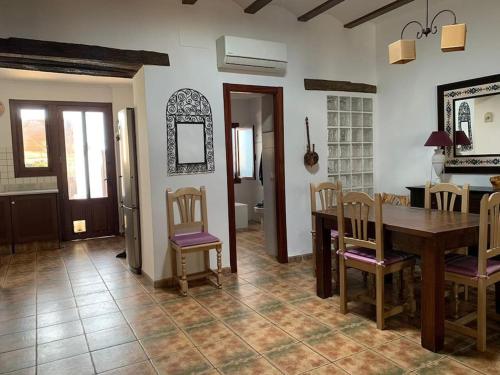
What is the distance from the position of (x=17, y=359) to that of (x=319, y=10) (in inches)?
163

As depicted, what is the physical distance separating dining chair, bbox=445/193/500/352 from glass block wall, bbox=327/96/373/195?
242 cm

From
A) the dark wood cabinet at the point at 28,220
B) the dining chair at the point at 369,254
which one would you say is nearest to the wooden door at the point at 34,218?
the dark wood cabinet at the point at 28,220

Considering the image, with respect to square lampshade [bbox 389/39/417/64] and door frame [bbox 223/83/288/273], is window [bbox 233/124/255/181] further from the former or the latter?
square lampshade [bbox 389/39/417/64]

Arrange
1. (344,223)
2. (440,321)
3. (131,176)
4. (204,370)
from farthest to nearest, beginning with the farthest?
1. (131,176)
2. (344,223)
3. (440,321)
4. (204,370)

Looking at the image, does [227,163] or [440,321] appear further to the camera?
[227,163]

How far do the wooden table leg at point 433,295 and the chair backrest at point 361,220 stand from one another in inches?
13.0

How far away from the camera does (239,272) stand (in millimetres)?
4223

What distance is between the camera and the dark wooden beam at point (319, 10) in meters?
3.92

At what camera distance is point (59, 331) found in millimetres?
2895

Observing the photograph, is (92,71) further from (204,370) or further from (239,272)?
(204,370)

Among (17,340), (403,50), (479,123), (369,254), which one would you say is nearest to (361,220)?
(369,254)

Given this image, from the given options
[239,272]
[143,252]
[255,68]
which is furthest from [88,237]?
[255,68]

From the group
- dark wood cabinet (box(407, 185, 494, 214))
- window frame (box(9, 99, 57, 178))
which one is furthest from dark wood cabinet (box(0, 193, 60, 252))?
dark wood cabinet (box(407, 185, 494, 214))

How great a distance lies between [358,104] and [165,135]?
2589 mm
